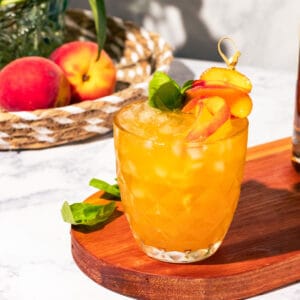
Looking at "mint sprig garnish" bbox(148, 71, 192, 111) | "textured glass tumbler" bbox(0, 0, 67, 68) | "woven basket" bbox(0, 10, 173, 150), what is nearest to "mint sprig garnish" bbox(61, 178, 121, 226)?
"mint sprig garnish" bbox(148, 71, 192, 111)

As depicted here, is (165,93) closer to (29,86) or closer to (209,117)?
(209,117)

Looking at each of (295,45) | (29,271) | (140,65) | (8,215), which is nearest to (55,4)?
(140,65)

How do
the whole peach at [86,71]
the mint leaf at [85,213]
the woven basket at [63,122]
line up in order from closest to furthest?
the mint leaf at [85,213], the woven basket at [63,122], the whole peach at [86,71]

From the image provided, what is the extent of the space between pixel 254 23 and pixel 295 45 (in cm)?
8

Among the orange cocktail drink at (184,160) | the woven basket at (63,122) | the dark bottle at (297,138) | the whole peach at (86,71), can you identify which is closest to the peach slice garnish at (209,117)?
the orange cocktail drink at (184,160)

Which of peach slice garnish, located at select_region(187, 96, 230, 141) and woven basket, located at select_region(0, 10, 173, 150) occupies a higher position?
peach slice garnish, located at select_region(187, 96, 230, 141)

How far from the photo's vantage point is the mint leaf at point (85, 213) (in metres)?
0.83

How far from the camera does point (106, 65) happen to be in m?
1.24

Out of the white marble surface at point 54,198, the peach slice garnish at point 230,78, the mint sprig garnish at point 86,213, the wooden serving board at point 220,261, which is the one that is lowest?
the white marble surface at point 54,198

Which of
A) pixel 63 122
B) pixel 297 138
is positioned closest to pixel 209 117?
pixel 297 138

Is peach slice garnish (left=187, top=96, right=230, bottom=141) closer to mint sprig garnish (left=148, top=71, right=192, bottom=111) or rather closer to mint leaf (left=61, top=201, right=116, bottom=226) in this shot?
mint sprig garnish (left=148, top=71, right=192, bottom=111)

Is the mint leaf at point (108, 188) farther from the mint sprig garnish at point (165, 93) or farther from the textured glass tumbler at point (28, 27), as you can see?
the textured glass tumbler at point (28, 27)

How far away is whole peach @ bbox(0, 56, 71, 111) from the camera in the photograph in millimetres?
1141

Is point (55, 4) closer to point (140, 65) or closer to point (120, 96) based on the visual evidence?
point (140, 65)
